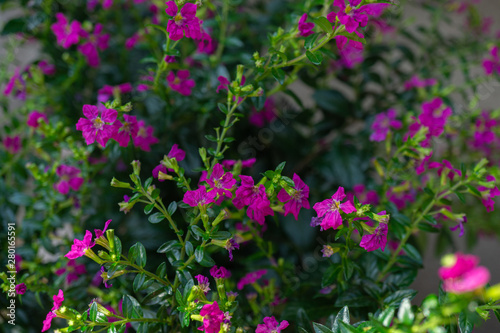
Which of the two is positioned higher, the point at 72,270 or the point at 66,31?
the point at 66,31

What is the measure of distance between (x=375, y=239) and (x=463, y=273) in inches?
7.8

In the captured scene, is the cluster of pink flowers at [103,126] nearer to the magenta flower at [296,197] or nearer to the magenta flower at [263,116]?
the magenta flower at [296,197]

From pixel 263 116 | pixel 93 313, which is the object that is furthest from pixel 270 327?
pixel 263 116

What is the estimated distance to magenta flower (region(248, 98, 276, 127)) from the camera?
897mm

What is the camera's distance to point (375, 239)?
19.5 inches

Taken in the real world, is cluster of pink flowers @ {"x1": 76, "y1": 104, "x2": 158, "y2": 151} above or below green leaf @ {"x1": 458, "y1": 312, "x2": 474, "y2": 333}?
above

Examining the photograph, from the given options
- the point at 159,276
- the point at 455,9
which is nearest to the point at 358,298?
the point at 159,276

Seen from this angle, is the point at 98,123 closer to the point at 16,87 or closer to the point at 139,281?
the point at 139,281

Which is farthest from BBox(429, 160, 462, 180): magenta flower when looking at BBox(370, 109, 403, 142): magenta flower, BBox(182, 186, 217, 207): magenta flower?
BBox(182, 186, 217, 207): magenta flower

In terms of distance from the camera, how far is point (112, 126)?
53 centimetres

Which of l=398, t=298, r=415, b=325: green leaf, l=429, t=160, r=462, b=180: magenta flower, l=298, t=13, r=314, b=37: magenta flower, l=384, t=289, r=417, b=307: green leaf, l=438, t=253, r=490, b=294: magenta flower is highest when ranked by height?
l=298, t=13, r=314, b=37: magenta flower

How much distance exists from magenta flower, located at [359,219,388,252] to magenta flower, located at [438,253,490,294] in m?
0.18

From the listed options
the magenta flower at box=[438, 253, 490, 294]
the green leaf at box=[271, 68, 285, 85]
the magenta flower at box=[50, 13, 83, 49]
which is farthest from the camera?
the magenta flower at box=[50, 13, 83, 49]

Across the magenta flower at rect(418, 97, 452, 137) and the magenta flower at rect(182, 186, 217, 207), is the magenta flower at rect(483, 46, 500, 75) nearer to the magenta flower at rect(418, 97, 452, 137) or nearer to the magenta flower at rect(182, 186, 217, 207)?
the magenta flower at rect(418, 97, 452, 137)
